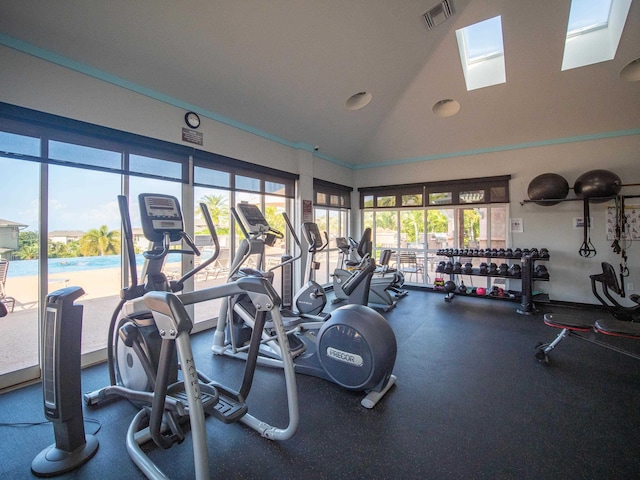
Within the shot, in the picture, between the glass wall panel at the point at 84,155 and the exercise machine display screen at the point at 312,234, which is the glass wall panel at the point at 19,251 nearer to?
the glass wall panel at the point at 84,155

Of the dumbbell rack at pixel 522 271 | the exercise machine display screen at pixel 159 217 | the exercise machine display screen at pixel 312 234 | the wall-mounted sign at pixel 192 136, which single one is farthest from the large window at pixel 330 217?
the exercise machine display screen at pixel 159 217

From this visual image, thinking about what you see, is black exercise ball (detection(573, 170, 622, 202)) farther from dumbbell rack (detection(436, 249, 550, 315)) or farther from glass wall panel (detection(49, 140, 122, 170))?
glass wall panel (detection(49, 140, 122, 170))

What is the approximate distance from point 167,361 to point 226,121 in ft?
11.6

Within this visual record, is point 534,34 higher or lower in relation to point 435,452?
higher

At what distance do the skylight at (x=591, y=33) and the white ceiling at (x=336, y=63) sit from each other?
12 centimetres

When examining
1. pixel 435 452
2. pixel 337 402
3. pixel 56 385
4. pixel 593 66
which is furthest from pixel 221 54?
pixel 593 66

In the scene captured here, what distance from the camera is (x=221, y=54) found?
3.14 m

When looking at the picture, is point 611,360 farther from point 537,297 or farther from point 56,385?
point 56,385

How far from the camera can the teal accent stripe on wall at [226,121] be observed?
100 inches

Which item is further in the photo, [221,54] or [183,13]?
[221,54]

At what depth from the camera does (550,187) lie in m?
4.88

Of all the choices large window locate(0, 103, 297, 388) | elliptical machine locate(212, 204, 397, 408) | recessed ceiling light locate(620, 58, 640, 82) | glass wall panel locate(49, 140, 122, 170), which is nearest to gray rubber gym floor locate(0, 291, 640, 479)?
elliptical machine locate(212, 204, 397, 408)

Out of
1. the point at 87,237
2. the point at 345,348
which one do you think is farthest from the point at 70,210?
the point at 345,348

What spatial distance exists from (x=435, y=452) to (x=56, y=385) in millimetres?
2204
